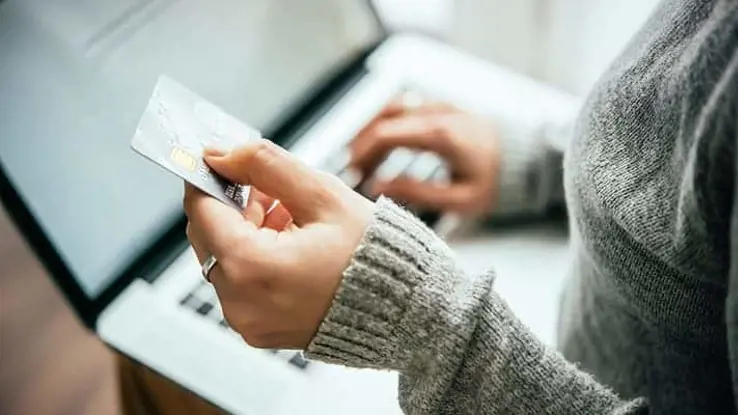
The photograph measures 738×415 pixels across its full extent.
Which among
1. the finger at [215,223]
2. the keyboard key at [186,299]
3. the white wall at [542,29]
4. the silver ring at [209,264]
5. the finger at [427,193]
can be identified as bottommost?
the keyboard key at [186,299]

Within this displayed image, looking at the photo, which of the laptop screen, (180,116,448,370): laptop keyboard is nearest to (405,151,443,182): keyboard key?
(180,116,448,370): laptop keyboard

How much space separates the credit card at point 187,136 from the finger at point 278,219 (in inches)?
0.8

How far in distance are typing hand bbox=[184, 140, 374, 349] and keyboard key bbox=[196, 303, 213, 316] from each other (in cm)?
17

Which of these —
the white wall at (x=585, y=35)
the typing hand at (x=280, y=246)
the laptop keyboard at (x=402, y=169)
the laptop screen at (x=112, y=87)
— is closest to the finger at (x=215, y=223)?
the typing hand at (x=280, y=246)

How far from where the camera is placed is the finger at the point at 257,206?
1.69 feet

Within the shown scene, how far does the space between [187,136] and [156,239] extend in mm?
209

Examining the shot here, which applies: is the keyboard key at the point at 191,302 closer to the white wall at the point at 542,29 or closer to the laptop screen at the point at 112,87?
the laptop screen at the point at 112,87

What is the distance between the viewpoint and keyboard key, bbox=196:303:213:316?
655mm

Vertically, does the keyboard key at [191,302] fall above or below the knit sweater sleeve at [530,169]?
below

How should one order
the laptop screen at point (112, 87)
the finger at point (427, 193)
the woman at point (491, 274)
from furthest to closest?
the finger at point (427, 193)
the laptop screen at point (112, 87)
the woman at point (491, 274)

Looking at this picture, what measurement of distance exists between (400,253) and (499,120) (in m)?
0.32

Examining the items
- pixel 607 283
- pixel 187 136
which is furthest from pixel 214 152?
pixel 607 283

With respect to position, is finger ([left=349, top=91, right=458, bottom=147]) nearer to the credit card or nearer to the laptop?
the laptop

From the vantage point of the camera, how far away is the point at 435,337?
473 mm
